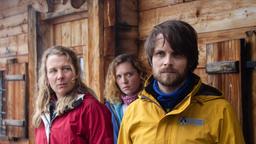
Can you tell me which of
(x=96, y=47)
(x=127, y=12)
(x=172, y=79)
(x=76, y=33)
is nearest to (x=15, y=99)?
(x=76, y=33)

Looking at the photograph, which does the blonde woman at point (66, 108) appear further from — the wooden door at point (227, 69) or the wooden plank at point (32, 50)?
the wooden plank at point (32, 50)

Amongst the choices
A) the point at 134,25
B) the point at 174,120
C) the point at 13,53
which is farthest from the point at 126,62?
the point at 13,53

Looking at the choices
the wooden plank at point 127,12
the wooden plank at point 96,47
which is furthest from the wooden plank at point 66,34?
the wooden plank at point 127,12

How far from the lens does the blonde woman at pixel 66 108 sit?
7.90 feet

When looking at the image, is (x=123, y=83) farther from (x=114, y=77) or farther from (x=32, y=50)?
(x=32, y=50)

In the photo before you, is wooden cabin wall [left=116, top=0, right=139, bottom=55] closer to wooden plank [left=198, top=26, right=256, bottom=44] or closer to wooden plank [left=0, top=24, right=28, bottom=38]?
wooden plank [left=198, top=26, right=256, bottom=44]

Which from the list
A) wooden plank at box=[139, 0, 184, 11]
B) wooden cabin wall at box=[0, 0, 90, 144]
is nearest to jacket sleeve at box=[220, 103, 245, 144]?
wooden plank at box=[139, 0, 184, 11]

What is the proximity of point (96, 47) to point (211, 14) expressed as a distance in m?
1.21

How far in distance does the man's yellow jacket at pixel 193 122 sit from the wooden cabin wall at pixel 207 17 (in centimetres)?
75

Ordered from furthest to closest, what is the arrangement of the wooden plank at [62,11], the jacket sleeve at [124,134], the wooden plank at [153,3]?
1. the wooden plank at [62,11]
2. the wooden plank at [153,3]
3. the jacket sleeve at [124,134]

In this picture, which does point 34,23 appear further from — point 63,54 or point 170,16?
point 63,54

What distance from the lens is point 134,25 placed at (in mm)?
3791

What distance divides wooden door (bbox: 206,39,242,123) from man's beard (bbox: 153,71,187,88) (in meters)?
0.78

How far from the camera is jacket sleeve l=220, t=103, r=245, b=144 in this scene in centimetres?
181
